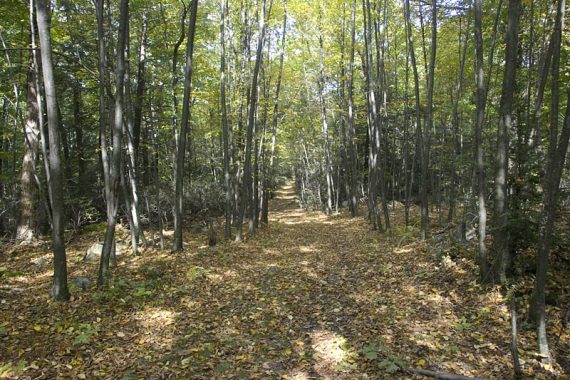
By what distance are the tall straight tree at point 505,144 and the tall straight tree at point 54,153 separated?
7393 mm

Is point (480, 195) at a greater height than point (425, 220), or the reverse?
point (480, 195)

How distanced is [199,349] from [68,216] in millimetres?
12459

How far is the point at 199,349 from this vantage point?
200 inches

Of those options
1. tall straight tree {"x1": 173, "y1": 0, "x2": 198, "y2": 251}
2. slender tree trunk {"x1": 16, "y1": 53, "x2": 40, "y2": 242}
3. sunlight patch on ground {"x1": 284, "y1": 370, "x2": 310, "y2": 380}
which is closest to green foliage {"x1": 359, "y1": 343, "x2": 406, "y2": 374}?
sunlight patch on ground {"x1": 284, "y1": 370, "x2": 310, "y2": 380}

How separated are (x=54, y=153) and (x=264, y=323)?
4.61 metres

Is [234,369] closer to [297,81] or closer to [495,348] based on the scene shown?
[495,348]

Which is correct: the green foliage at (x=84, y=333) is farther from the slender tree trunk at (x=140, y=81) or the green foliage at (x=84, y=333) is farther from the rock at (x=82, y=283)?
the slender tree trunk at (x=140, y=81)

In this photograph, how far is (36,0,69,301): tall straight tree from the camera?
5457 mm

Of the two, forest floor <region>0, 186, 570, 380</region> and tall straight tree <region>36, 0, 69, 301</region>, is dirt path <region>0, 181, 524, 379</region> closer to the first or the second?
forest floor <region>0, 186, 570, 380</region>

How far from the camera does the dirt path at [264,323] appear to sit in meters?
4.52

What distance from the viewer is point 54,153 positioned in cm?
577

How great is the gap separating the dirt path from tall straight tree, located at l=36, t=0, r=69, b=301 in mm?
505

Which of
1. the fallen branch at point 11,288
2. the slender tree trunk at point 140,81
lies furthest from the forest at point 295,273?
the slender tree trunk at point 140,81

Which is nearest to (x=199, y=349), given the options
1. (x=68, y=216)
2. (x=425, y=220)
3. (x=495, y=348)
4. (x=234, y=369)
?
(x=234, y=369)
